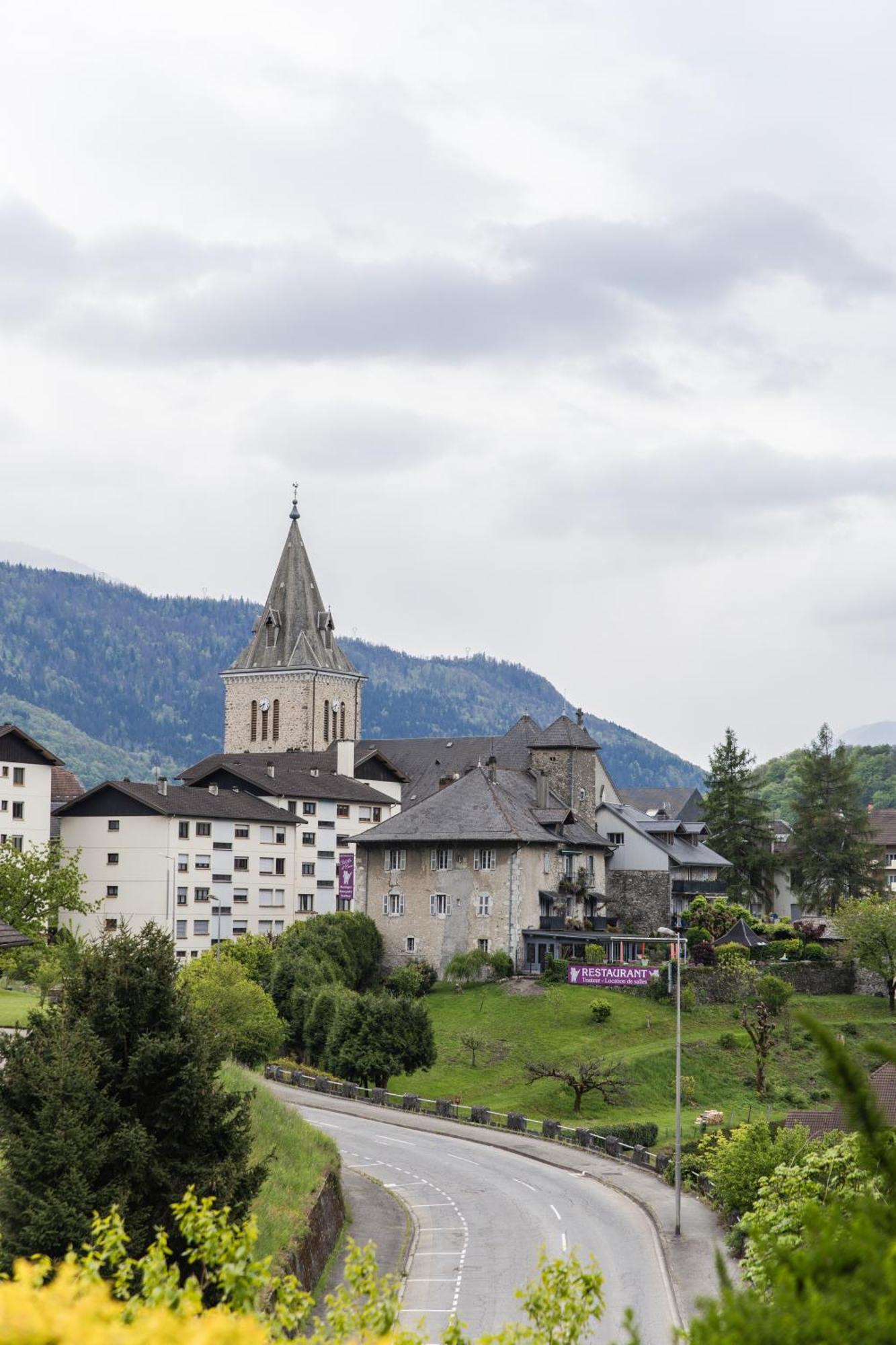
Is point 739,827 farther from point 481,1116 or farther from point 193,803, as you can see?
point 481,1116

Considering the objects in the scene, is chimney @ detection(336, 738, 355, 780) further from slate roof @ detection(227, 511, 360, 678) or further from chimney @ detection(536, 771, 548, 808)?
chimney @ detection(536, 771, 548, 808)

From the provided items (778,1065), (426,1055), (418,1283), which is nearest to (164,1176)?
(418,1283)

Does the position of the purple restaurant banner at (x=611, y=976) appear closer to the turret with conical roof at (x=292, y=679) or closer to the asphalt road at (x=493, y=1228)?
the asphalt road at (x=493, y=1228)

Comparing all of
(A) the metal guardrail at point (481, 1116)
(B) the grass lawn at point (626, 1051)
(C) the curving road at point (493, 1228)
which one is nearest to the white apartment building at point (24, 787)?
(B) the grass lawn at point (626, 1051)

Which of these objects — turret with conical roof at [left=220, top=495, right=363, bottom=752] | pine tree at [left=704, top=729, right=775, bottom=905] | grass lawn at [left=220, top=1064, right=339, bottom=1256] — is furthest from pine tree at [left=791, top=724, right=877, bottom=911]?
grass lawn at [left=220, top=1064, right=339, bottom=1256]

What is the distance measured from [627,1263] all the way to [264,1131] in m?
10.5

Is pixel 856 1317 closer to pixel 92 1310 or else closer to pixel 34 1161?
pixel 92 1310

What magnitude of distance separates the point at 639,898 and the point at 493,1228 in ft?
199

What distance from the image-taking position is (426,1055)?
235ft

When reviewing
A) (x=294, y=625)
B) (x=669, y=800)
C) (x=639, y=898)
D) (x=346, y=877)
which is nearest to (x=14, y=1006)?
(x=346, y=877)

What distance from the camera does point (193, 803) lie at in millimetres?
110000

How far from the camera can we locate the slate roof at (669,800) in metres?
137

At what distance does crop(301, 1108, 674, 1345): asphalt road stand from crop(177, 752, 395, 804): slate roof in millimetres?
59539

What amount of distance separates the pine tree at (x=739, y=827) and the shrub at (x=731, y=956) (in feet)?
101
